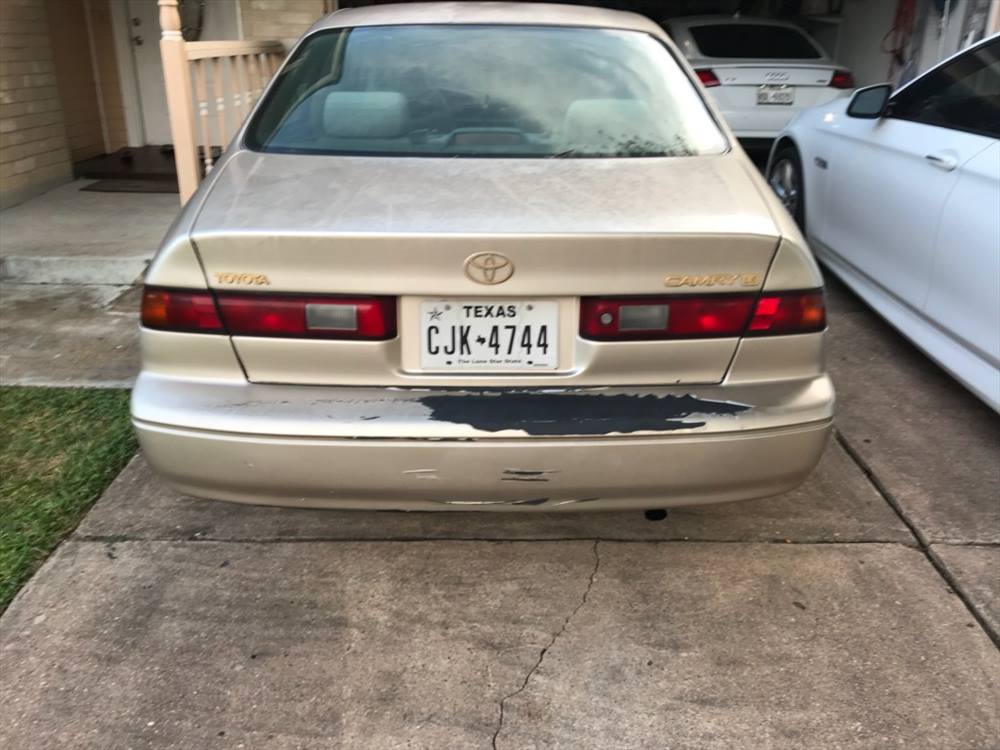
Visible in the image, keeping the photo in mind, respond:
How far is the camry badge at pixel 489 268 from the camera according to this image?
2.24 meters

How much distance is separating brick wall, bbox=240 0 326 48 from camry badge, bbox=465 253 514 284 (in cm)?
591

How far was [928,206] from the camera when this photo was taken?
398 centimetres

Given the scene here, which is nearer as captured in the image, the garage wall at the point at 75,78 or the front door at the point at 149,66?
the garage wall at the point at 75,78

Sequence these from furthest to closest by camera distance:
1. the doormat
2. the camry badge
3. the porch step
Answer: the doormat
the porch step
the camry badge

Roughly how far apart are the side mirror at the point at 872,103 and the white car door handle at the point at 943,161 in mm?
620

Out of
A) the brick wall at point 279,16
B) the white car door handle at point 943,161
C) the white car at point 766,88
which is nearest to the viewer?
the white car door handle at point 943,161

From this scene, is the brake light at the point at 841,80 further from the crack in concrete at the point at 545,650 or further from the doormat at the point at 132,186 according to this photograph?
the crack in concrete at the point at 545,650

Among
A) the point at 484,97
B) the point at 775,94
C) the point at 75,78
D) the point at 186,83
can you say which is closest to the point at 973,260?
the point at 484,97

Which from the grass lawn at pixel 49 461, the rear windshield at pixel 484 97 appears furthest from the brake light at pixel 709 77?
the grass lawn at pixel 49 461

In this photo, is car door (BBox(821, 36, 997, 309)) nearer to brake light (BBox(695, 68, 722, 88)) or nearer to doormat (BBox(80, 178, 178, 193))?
brake light (BBox(695, 68, 722, 88))

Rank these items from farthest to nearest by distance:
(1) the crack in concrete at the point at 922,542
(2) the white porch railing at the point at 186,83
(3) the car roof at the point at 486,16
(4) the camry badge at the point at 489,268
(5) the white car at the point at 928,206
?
(2) the white porch railing at the point at 186,83
(5) the white car at the point at 928,206
(3) the car roof at the point at 486,16
(1) the crack in concrete at the point at 922,542
(4) the camry badge at the point at 489,268

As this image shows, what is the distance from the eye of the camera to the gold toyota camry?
226 cm

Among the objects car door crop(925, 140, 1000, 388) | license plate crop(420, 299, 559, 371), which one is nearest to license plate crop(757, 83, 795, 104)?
car door crop(925, 140, 1000, 388)

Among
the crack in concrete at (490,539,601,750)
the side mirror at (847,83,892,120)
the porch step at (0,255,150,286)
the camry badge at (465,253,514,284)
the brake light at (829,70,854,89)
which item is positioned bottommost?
the crack in concrete at (490,539,601,750)
